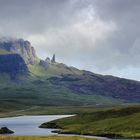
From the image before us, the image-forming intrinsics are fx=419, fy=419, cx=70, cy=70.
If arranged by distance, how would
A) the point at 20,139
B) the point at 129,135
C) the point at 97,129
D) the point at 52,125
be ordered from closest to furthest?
the point at 20,139 → the point at 129,135 → the point at 97,129 → the point at 52,125

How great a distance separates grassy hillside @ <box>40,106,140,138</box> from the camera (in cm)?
13575

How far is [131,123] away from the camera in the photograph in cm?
14762

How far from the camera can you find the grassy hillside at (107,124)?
136 metres

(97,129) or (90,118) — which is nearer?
(97,129)

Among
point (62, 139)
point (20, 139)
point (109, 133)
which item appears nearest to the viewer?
point (20, 139)

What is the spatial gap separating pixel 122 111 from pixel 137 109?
667 cm

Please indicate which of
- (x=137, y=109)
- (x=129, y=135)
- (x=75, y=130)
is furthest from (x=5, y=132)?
(x=137, y=109)

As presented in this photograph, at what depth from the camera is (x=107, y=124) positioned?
509 ft

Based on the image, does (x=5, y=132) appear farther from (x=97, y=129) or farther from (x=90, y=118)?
(x=90, y=118)

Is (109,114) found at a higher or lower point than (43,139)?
higher

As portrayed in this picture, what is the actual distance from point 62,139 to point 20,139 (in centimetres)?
1262

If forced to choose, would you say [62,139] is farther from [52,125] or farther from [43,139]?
[52,125]

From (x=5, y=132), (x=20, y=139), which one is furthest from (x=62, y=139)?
(x=5, y=132)

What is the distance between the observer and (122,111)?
18600 centimetres
